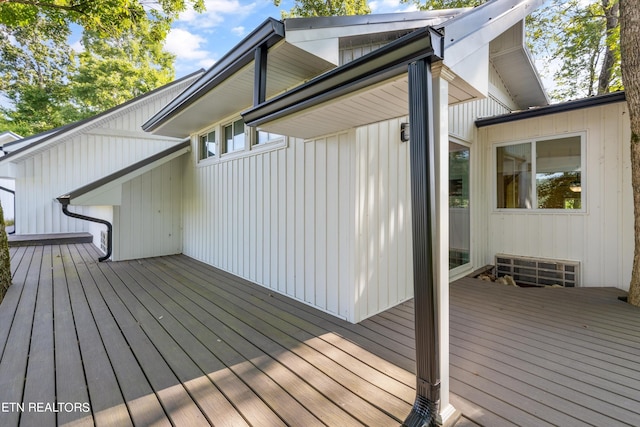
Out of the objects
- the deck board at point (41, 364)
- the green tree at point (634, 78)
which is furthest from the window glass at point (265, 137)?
the green tree at point (634, 78)

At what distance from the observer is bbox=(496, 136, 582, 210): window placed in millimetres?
4434

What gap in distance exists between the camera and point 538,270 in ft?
15.6

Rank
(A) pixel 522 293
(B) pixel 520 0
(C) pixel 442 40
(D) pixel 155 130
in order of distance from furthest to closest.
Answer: (D) pixel 155 130 → (A) pixel 522 293 → (B) pixel 520 0 → (C) pixel 442 40

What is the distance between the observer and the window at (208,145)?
577cm

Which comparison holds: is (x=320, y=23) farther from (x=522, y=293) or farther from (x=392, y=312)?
(x=522, y=293)

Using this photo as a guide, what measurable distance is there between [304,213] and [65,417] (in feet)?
8.64

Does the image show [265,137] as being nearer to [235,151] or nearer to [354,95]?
[235,151]

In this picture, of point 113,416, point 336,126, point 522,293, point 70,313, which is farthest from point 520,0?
point 70,313

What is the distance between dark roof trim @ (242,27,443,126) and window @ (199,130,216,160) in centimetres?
376

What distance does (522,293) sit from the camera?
3984 mm

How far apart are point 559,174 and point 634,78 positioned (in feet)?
5.28

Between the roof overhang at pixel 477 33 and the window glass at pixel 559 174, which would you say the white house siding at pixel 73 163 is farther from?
the window glass at pixel 559 174

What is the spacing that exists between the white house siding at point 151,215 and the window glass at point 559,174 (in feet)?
24.3

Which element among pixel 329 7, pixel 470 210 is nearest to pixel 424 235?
pixel 470 210
